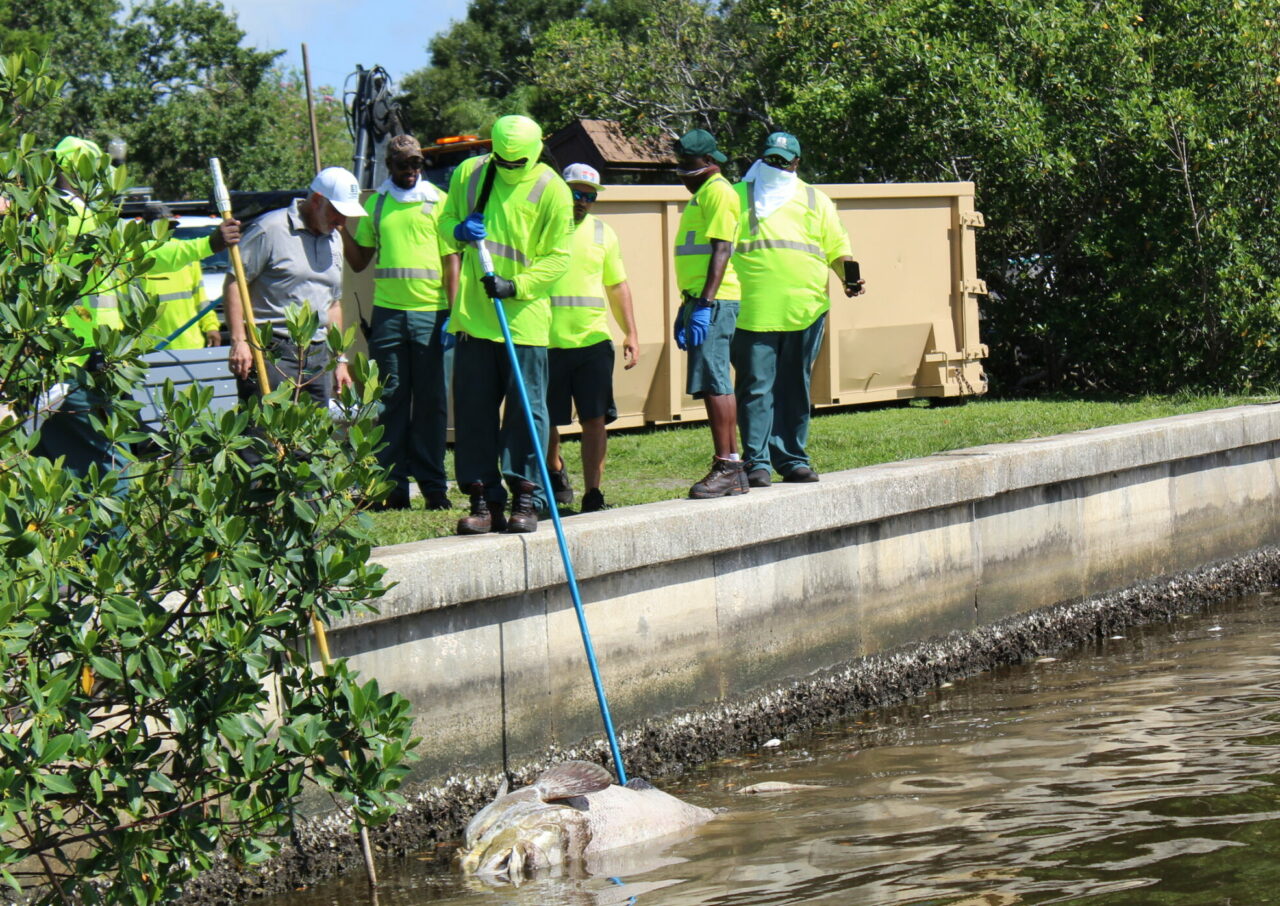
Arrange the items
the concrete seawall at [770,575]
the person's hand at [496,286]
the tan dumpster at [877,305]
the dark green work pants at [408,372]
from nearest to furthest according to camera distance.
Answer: the concrete seawall at [770,575], the person's hand at [496,286], the dark green work pants at [408,372], the tan dumpster at [877,305]

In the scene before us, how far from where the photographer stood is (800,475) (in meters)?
7.44

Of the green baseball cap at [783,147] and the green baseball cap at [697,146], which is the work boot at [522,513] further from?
the green baseball cap at [783,147]

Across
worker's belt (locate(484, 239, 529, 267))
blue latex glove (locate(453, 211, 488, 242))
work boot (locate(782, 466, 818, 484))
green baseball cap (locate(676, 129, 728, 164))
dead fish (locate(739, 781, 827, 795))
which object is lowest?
dead fish (locate(739, 781, 827, 795))

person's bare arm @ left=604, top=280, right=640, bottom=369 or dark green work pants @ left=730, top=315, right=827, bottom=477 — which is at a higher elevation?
person's bare arm @ left=604, top=280, right=640, bottom=369

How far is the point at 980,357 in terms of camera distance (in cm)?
1238

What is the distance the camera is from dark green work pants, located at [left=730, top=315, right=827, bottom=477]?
294 inches

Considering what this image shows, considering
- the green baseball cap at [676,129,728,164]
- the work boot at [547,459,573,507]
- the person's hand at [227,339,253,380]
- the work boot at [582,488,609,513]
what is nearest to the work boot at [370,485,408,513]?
the work boot at [547,459,573,507]

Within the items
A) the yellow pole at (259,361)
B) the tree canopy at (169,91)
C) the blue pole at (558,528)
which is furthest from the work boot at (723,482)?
the tree canopy at (169,91)

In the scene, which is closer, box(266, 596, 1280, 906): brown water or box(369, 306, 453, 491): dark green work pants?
box(266, 596, 1280, 906): brown water

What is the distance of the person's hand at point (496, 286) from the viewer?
6.25 m

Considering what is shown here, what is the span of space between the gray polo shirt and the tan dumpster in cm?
362

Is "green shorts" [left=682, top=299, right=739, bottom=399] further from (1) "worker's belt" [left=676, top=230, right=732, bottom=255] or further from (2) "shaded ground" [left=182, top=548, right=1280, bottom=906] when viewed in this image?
(2) "shaded ground" [left=182, top=548, right=1280, bottom=906]

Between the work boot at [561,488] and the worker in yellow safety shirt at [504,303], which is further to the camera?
the work boot at [561,488]

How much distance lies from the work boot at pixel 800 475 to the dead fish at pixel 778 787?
5.57 ft
